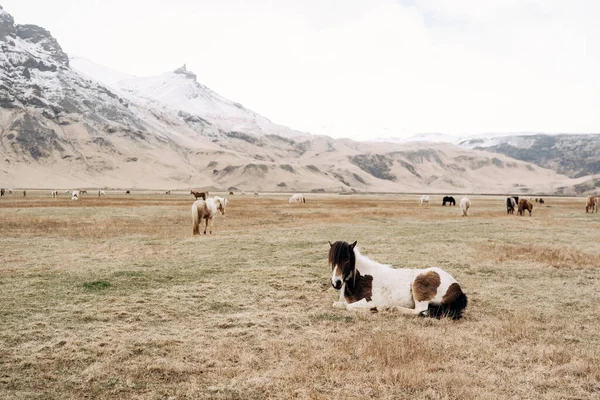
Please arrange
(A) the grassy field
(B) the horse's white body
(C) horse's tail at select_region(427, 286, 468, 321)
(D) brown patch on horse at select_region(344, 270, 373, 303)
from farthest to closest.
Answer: (D) brown patch on horse at select_region(344, 270, 373, 303)
(B) the horse's white body
(C) horse's tail at select_region(427, 286, 468, 321)
(A) the grassy field

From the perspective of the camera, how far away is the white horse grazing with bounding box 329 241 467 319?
9266mm

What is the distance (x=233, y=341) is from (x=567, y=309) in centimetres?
784

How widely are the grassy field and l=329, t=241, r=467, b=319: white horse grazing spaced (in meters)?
0.37

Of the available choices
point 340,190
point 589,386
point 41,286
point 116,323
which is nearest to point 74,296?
point 41,286

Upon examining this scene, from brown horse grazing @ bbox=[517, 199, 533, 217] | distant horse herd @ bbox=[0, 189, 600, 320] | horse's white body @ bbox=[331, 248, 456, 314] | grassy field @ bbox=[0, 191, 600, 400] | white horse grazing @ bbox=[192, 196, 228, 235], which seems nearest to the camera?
grassy field @ bbox=[0, 191, 600, 400]

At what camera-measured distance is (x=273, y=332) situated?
836 cm

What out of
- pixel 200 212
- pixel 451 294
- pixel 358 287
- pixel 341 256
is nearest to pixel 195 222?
pixel 200 212

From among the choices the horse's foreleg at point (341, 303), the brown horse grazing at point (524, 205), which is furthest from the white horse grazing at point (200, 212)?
the brown horse grazing at point (524, 205)

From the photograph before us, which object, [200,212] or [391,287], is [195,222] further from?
[391,287]

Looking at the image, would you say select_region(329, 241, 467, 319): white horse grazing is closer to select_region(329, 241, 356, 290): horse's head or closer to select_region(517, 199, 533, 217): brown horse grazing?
select_region(329, 241, 356, 290): horse's head

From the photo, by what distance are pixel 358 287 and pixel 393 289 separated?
80cm

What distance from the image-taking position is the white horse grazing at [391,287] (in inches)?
365

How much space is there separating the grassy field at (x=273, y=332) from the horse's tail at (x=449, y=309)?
0.87 ft

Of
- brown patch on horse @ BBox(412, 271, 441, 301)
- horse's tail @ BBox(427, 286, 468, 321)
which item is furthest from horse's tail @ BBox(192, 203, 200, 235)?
horse's tail @ BBox(427, 286, 468, 321)
